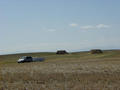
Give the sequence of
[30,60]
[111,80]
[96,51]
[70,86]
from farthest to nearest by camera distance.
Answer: [96,51] → [30,60] → [111,80] → [70,86]

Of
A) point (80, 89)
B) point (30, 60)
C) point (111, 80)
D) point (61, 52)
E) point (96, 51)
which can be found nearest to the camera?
point (80, 89)

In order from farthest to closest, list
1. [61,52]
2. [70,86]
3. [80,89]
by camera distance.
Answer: [61,52] → [70,86] → [80,89]

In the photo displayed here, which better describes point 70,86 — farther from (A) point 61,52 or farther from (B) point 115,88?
(A) point 61,52

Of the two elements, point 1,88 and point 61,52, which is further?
point 61,52

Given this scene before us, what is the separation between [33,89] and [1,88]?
175 centimetres

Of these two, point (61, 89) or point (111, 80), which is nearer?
point (61, 89)

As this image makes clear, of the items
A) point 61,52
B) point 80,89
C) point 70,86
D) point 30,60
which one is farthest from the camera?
point 61,52

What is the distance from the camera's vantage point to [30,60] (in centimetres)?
4953

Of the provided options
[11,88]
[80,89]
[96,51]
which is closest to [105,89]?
[80,89]

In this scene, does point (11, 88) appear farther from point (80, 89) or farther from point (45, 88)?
point (80, 89)

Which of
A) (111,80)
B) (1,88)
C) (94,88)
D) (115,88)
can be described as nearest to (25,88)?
(1,88)

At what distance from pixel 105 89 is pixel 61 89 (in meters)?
2.21

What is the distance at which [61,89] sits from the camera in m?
10.6

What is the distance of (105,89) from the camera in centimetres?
1055
